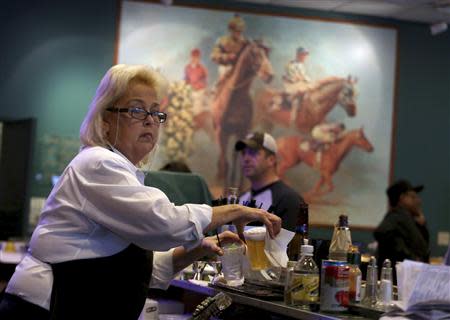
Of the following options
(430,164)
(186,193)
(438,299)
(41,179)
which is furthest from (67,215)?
(430,164)

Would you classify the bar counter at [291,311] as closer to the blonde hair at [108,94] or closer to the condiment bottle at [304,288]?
the condiment bottle at [304,288]

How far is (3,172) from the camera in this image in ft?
22.0

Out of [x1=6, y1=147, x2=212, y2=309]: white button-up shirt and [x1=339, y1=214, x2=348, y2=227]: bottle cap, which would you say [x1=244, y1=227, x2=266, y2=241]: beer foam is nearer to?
[x1=339, y1=214, x2=348, y2=227]: bottle cap

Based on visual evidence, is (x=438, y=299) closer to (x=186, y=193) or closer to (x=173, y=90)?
(x=186, y=193)

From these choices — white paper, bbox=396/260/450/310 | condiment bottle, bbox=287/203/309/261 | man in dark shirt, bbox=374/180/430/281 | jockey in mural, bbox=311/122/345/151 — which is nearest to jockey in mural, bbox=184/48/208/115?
jockey in mural, bbox=311/122/345/151

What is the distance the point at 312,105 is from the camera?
23.8 feet

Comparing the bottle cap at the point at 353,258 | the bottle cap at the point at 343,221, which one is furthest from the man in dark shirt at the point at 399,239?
the bottle cap at the point at 353,258

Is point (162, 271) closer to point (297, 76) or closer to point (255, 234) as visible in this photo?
point (255, 234)

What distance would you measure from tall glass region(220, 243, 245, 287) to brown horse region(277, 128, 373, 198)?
15.0 feet

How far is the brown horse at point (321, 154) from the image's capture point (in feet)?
23.6

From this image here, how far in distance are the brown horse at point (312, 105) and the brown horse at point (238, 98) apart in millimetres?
135

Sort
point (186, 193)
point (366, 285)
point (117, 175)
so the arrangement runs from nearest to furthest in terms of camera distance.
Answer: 1. point (117, 175)
2. point (366, 285)
3. point (186, 193)

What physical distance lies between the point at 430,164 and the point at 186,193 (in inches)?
181

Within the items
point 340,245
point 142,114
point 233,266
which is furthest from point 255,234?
point 142,114
